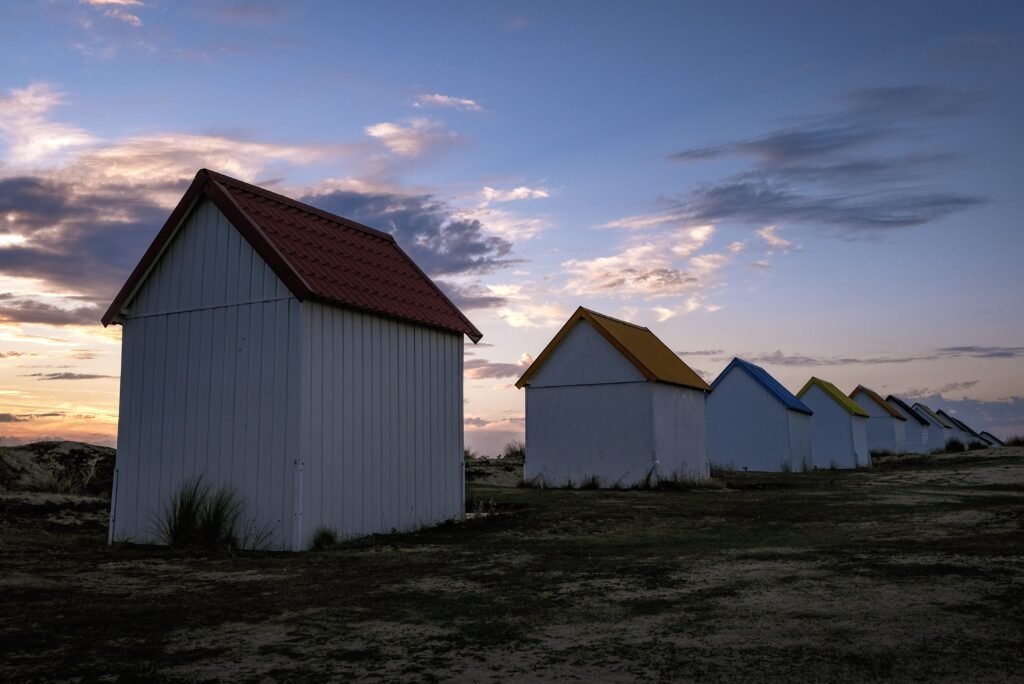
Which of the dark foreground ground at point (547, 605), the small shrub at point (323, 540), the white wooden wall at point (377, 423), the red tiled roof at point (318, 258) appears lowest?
the dark foreground ground at point (547, 605)

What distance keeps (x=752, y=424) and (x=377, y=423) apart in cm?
2717

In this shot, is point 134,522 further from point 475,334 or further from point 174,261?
point 475,334

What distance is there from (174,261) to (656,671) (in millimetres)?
10732

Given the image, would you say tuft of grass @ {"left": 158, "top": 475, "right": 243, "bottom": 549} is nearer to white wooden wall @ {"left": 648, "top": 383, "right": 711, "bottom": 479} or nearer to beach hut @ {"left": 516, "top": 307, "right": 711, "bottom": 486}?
beach hut @ {"left": 516, "top": 307, "right": 711, "bottom": 486}

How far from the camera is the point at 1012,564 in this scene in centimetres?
794

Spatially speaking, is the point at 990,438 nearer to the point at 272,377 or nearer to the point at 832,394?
the point at 832,394

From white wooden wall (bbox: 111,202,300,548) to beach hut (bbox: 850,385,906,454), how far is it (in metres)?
51.7

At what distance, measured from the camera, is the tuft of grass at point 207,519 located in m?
11.6

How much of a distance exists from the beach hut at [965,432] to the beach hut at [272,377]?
71907 millimetres

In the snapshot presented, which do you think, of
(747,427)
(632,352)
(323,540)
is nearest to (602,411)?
(632,352)

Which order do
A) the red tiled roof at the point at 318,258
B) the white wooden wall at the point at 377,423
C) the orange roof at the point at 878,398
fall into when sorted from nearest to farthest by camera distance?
the white wooden wall at the point at 377,423
the red tiled roof at the point at 318,258
the orange roof at the point at 878,398

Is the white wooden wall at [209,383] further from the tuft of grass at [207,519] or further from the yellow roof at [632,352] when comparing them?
the yellow roof at [632,352]

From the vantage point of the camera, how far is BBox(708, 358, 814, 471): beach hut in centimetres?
3606

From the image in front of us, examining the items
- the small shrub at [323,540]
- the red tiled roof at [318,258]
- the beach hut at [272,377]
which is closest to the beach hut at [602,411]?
the red tiled roof at [318,258]
